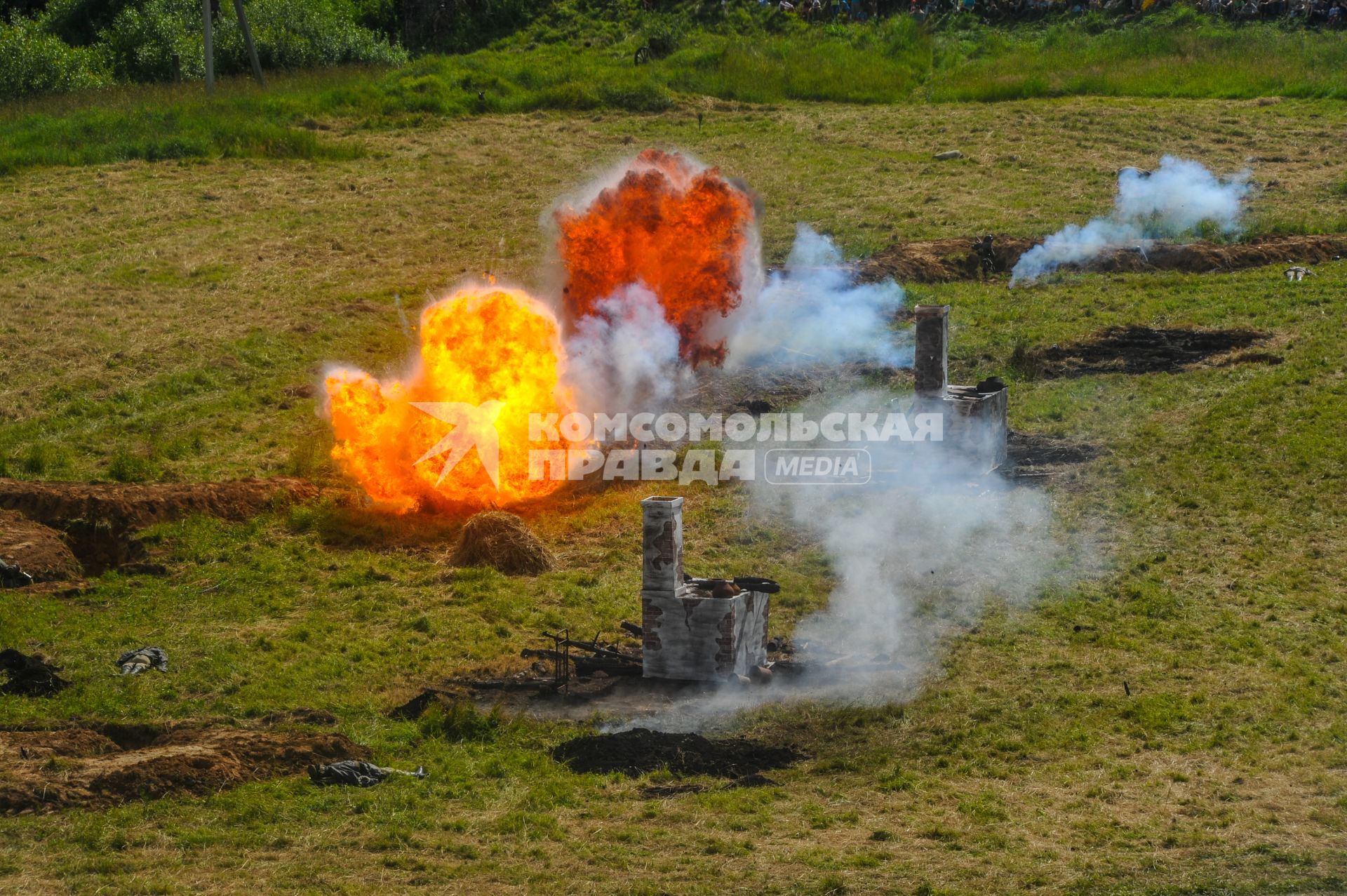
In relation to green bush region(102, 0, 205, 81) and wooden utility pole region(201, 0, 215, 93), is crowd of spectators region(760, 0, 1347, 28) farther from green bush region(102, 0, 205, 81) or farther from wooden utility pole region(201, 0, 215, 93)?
green bush region(102, 0, 205, 81)

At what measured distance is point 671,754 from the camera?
15086 mm

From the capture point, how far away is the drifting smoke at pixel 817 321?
28.8 metres

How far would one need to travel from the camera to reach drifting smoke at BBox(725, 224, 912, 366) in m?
28.8

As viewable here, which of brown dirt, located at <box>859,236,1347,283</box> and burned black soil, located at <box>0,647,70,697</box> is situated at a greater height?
brown dirt, located at <box>859,236,1347,283</box>

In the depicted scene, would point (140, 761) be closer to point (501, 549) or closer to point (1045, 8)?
point (501, 549)

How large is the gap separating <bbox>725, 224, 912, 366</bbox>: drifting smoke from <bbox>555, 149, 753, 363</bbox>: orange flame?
1.37m

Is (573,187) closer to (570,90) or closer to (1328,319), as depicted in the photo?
(570,90)

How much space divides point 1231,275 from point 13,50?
36.1 m

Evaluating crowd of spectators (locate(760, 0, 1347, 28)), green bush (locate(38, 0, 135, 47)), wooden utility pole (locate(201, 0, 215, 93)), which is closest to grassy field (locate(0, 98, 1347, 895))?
wooden utility pole (locate(201, 0, 215, 93))

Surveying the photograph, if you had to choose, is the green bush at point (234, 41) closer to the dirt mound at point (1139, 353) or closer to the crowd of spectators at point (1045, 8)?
the crowd of spectators at point (1045, 8)

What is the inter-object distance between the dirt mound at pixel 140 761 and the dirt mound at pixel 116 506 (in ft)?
21.1

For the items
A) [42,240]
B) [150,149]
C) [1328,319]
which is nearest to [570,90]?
[150,149]

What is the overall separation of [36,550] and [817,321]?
15051 millimetres

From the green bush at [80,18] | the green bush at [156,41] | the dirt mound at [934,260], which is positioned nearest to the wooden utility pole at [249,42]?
the green bush at [156,41]
